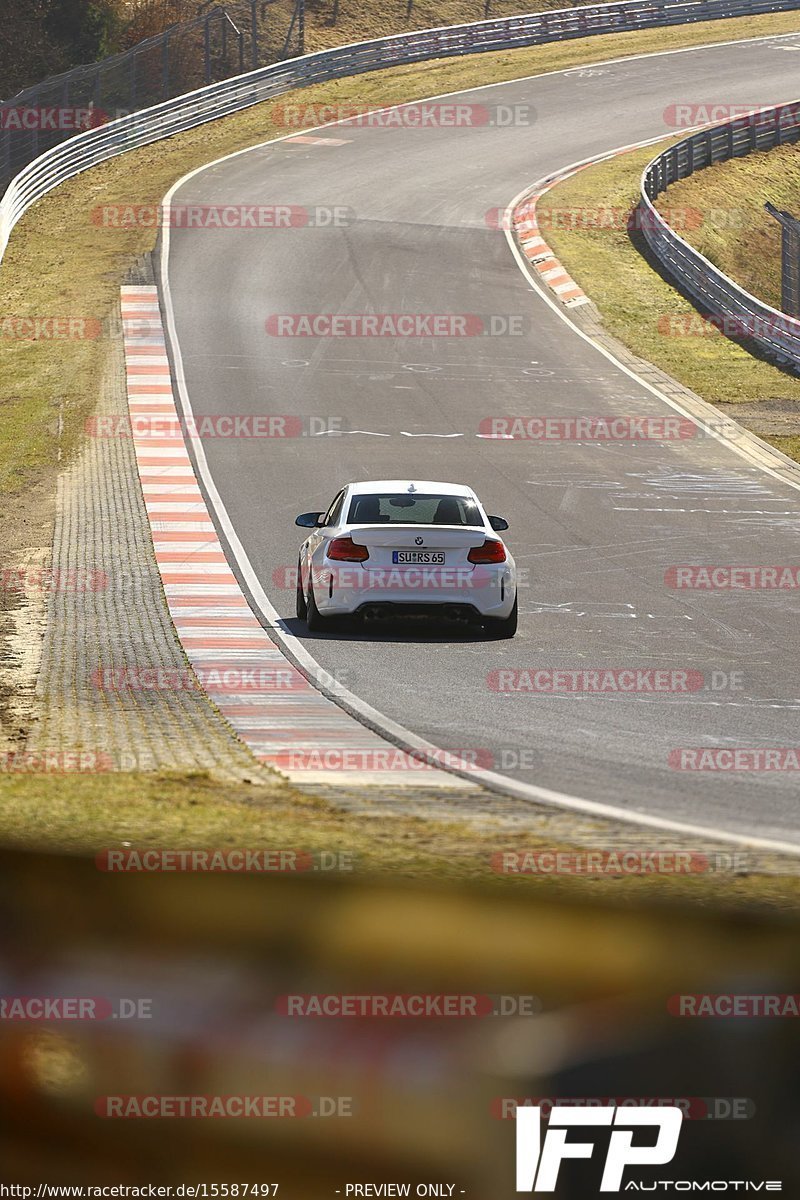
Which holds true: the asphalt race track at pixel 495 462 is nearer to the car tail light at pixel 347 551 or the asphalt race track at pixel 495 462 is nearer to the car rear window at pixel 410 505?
the car tail light at pixel 347 551

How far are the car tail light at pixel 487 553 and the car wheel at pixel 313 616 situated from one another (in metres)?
1.46

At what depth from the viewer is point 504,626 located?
14.6 m

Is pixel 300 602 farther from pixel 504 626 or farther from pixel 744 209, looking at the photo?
pixel 744 209

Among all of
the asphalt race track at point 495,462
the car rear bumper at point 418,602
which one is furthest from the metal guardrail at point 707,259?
the car rear bumper at point 418,602

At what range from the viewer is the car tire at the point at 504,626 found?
14586 millimetres

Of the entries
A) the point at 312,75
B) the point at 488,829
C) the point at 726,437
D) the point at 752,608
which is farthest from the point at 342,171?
the point at 488,829

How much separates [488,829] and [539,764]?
2650 mm

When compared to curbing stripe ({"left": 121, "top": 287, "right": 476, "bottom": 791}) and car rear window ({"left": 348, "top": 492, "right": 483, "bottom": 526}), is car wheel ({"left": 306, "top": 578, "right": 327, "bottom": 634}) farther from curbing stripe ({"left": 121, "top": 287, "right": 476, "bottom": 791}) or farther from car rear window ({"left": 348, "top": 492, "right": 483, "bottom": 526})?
car rear window ({"left": 348, "top": 492, "right": 483, "bottom": 526})

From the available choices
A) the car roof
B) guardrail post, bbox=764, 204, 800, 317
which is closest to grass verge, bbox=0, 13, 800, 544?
the car roof

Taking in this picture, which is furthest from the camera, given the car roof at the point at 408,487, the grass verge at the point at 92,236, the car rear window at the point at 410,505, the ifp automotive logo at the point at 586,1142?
the grass verge at the point at 92,236

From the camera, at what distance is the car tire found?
14586 millimetres

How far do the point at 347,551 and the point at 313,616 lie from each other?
0.74 meters

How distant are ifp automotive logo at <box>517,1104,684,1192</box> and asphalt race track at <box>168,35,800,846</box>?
3066mm

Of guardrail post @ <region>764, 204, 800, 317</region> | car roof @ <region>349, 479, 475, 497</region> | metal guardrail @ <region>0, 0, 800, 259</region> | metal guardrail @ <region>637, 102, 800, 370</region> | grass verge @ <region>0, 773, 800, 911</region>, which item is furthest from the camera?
metal guardrail @ <region>0, 0, 800, 259</region>
